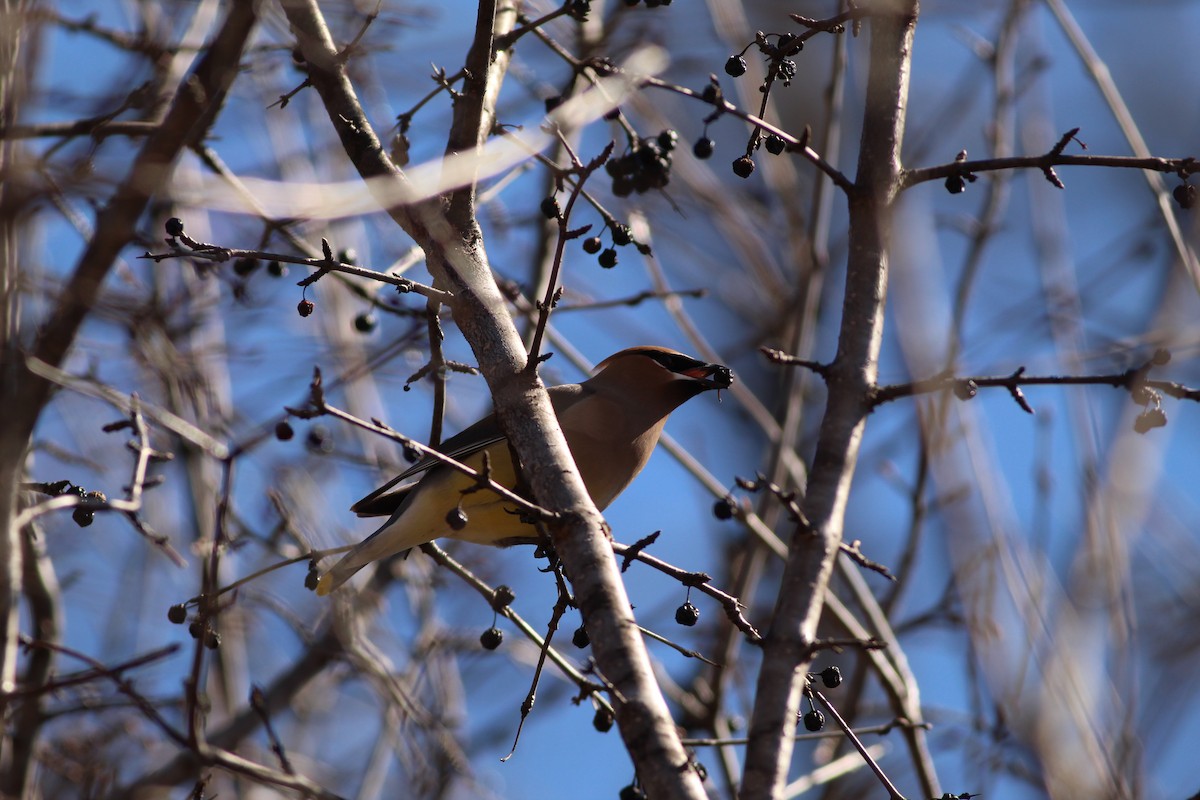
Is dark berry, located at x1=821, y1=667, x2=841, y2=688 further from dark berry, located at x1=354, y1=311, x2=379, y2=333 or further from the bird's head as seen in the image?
dark berry, located at x1=354, y1=311, x2=379, y2=333

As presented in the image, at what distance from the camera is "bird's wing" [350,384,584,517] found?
4355mm

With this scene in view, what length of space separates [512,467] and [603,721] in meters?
0.99

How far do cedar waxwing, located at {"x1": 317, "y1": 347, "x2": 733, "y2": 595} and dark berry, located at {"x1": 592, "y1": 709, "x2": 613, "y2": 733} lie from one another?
0.88 meters

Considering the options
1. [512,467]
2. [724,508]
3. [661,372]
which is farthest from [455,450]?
[724,508]

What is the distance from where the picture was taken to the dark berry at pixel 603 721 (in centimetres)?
340

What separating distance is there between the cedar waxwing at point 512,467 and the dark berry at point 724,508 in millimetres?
1063

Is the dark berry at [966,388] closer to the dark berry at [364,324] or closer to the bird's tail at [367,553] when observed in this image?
the bird's tail at [367,553]

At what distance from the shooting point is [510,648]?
6.49 m

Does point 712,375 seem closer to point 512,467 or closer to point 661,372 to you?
point 661,372

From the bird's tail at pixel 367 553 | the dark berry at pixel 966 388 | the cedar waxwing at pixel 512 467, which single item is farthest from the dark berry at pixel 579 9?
the bird's tail at pixel 367 553

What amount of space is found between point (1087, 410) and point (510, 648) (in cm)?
356

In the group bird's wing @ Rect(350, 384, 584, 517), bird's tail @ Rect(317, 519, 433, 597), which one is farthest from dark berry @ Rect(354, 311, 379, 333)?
bird's tail @ Rect(317, 519, 433, 597)

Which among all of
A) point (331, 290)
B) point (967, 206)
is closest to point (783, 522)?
point (967, 206)

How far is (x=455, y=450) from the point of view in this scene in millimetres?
4504
